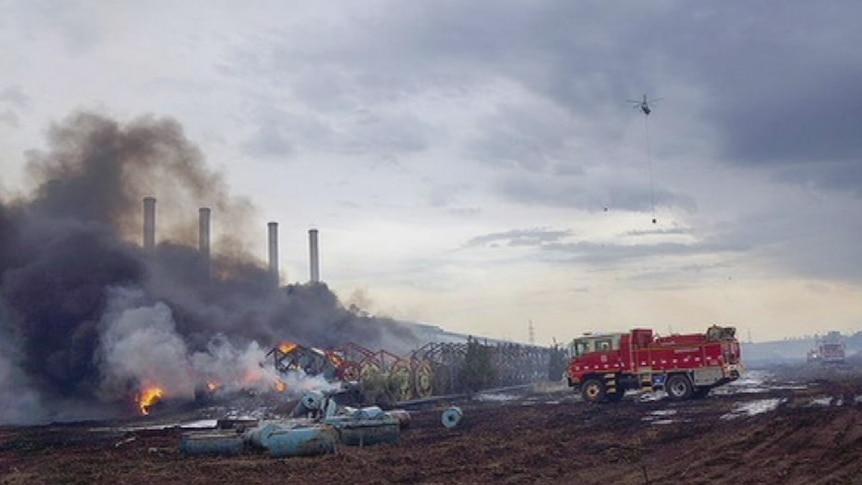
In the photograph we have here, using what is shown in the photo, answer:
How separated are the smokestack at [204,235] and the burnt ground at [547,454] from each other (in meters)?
47.0

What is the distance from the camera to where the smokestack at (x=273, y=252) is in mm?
86812

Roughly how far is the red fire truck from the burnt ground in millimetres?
4921

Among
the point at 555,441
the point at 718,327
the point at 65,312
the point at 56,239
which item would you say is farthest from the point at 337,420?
the point at 56,239

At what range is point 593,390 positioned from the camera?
38531mm

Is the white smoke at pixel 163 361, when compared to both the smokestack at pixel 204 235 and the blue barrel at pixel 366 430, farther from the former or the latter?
the blue barrel at pixel 366 430

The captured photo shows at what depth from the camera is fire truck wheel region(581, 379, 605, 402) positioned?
38.3 m

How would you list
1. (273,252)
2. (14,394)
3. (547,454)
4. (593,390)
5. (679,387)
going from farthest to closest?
1. (273,252)
2. (14,394)
3. (593,390)
4. (679,387)
5. (547,454)

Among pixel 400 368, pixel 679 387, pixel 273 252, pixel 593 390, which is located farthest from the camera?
pixel 273 252

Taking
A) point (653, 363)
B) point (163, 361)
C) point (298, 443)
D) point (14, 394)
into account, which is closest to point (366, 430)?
point (298, 443)

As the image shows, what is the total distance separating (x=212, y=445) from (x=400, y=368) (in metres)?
28.3

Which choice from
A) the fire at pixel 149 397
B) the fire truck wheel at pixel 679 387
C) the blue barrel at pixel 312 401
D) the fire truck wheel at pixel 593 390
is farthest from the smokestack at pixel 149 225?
the fire truck wheel at pixel 679 387

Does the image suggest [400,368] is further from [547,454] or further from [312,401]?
[547,454]

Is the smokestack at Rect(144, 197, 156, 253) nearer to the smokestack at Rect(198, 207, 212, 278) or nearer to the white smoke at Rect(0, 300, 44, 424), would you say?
the smokestack at Rect(198, 207, 212, 278)

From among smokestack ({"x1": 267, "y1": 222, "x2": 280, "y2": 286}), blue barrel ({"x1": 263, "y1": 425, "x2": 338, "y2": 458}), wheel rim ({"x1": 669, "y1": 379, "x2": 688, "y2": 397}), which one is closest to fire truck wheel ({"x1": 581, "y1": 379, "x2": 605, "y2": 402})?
wheel rim ({"x1": 669, "y1": 379, "x2": 688, "y2": 397})
